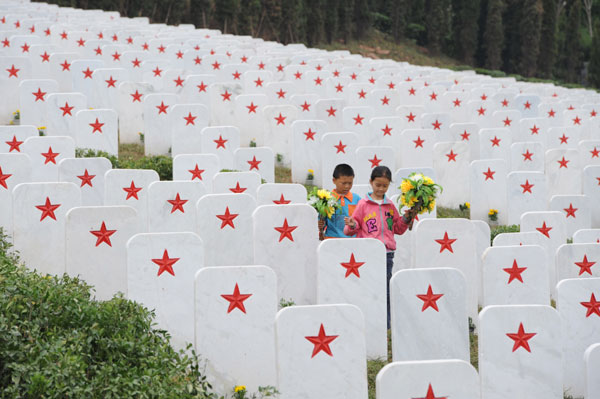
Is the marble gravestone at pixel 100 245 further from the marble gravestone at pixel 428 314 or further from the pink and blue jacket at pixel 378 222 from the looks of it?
the marble gravestone at pixel 428 314

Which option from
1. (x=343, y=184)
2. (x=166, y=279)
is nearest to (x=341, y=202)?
(x=343, y=184)

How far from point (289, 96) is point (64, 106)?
3925 mm

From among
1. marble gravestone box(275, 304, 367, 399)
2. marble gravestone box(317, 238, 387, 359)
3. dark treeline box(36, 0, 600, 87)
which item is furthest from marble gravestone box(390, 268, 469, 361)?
dark treeline box(36, 0, 600, 87)

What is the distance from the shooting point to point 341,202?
23.2 feet

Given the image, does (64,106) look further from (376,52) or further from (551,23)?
(551,23)

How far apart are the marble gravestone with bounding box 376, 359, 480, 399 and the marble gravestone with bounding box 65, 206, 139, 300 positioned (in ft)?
7.77

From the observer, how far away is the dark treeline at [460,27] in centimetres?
3638

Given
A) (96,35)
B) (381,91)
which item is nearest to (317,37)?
(96,35)

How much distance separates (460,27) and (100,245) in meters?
41.1

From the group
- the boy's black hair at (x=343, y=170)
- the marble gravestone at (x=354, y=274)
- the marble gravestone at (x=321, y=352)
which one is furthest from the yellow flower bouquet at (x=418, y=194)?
the marble gravestone at (x=321, y=352)

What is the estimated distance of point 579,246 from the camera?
6832 millimetres

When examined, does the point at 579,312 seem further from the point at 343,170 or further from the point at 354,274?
the point at 343,170

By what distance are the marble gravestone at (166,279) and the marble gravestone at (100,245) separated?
23.8 inches

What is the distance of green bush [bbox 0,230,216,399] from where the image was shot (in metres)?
4.21
